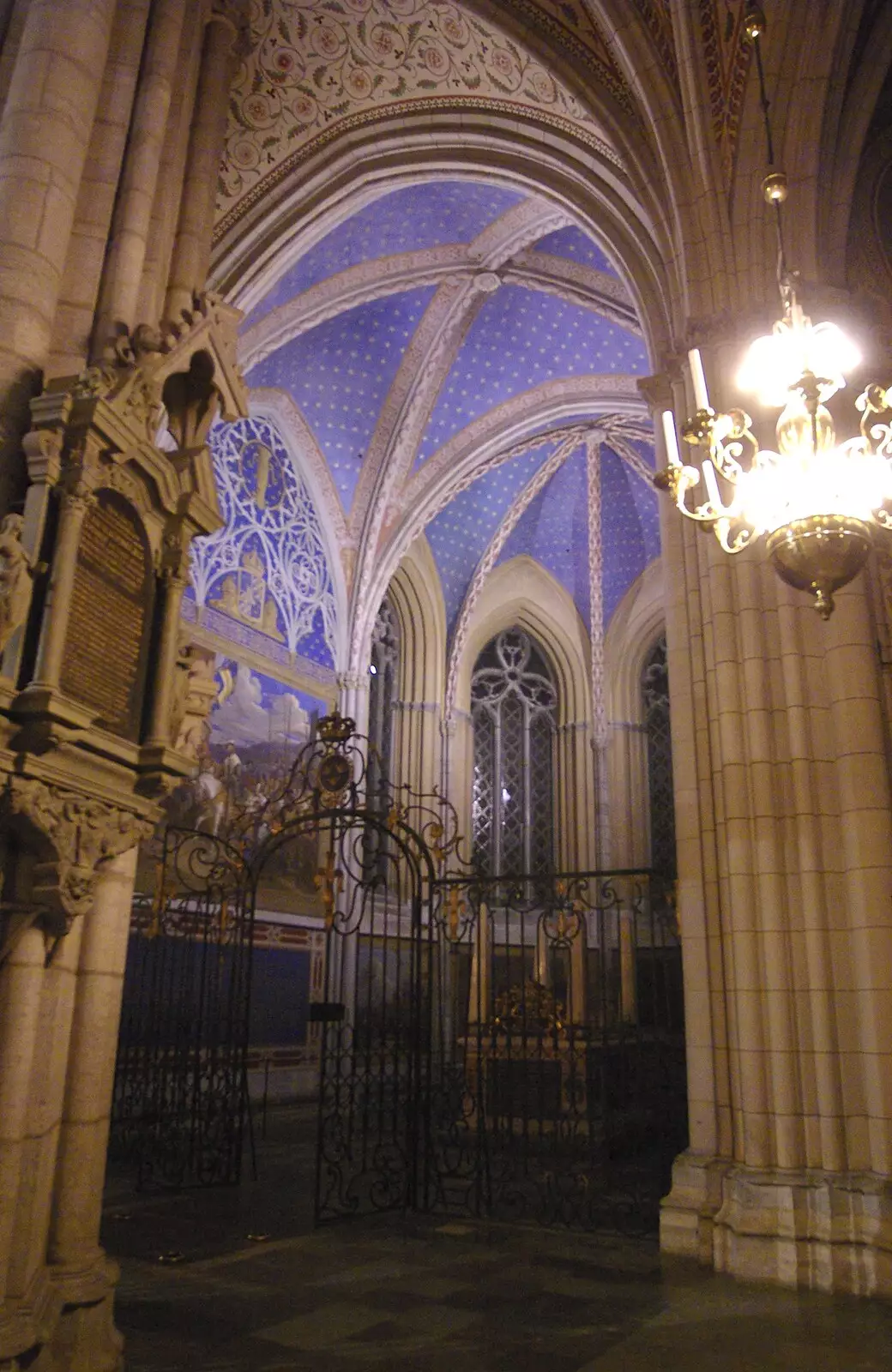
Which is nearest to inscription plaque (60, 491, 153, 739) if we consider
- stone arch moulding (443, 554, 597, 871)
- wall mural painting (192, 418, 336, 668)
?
wall mural painting (192, 418, 336, 668)

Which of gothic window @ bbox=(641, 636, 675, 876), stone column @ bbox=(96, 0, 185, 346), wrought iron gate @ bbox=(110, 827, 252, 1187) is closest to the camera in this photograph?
stone column @ bbox=(96, 0, 185, 346)

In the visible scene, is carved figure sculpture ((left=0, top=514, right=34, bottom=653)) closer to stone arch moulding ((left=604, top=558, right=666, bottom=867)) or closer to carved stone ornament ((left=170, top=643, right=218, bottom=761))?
carved stone ornament ((left=170, top=643, right=218, bottom=761))

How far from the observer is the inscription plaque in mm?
4055

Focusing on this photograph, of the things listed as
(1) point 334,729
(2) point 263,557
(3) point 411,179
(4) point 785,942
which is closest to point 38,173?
(1) point 334,729

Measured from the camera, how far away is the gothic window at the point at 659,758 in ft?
59.7

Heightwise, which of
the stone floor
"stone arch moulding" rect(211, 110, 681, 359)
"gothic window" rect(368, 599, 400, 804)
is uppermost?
"stone arch moulding" rect(211, 110, 681, 359)

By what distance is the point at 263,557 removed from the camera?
1402 centimetres

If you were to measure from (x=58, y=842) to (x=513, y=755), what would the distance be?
15.6m

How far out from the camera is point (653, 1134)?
443 inches

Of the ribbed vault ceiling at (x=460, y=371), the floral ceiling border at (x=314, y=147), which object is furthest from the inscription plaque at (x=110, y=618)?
the ribbed vault ceiling at (x=460, y=371)

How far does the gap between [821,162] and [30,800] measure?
23.5 ft

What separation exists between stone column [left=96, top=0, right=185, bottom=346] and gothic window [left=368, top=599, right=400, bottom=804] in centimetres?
1184

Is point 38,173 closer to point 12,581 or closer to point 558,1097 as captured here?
point 12,581

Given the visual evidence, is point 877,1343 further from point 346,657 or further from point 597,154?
point 346,657
